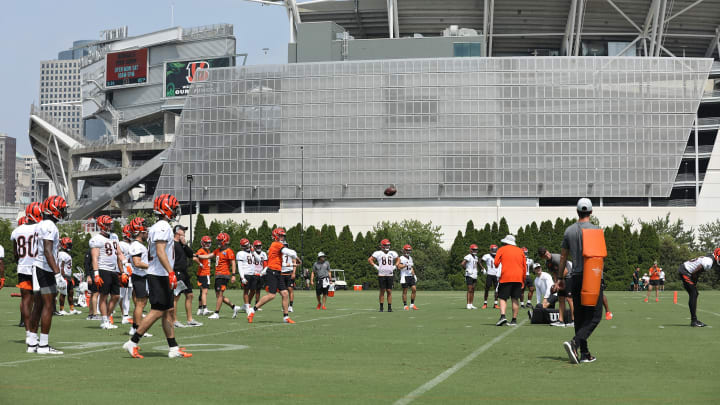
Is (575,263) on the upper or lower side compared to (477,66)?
lower

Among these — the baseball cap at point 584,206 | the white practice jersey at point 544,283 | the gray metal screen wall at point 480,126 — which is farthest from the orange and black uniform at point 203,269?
the gray metal screen wall at point 480,126

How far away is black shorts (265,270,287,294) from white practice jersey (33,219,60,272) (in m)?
9.65

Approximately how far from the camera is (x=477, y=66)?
104 metres

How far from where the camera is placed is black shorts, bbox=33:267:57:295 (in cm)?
1409

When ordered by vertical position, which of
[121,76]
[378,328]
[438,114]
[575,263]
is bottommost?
[378,328]

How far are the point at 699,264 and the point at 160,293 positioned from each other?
12971 millimetres

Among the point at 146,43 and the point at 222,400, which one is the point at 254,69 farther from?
the point at 222,400

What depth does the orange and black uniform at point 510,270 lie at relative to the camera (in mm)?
22094

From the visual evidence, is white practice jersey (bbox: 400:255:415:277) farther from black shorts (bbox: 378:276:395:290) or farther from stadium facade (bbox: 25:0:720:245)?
stadium facade (bbox: 25:0:720:245)

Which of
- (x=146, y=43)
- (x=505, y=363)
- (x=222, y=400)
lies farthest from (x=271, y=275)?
(x=146, y=43)

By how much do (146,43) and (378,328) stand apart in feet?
394

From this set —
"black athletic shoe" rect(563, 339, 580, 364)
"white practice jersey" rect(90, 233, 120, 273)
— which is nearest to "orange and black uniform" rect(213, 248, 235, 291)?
"white practice jersey" rect(90, 233, 120, 273)

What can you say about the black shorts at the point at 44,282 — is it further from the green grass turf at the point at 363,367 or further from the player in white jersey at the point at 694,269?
the player in white jersey at the point at 694,269

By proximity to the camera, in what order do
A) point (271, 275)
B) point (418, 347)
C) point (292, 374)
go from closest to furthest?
point (292, 374)
point (418, 347)
point (271, 275)
